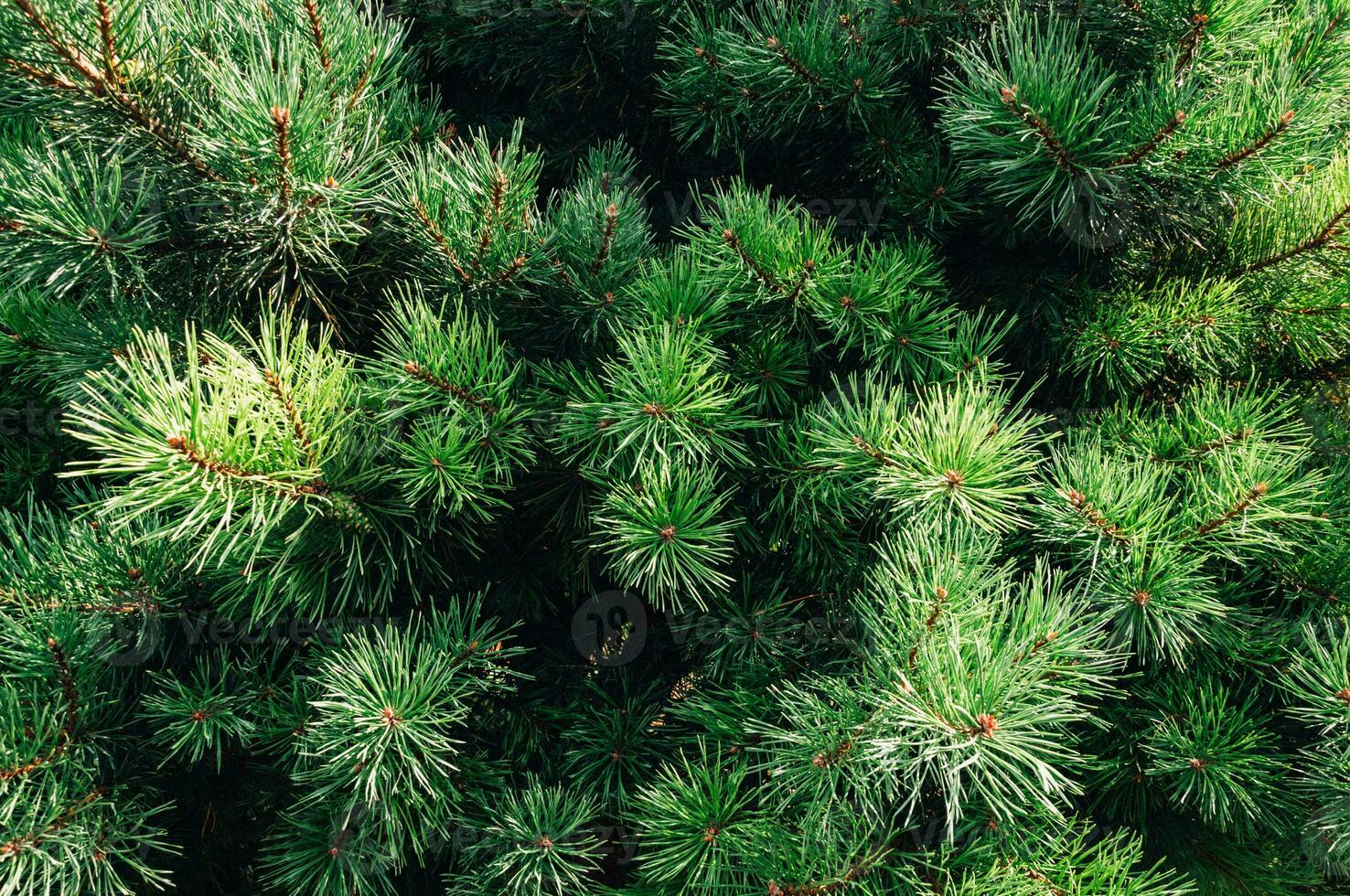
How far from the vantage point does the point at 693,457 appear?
0.81 m

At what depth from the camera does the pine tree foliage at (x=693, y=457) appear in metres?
0.74

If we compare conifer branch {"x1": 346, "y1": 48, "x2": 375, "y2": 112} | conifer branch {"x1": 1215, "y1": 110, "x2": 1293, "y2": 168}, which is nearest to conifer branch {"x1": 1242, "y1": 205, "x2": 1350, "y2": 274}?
conifer branch {"x1": 1215, "y1": 110, "x2": 1293, "y2": 168}

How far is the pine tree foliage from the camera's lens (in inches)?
29.2

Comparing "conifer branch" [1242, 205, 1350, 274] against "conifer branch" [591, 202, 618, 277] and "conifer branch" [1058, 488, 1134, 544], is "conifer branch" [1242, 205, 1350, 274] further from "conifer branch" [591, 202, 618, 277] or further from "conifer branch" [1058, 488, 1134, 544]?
"conifer branch" [591, 202, 618, 277]

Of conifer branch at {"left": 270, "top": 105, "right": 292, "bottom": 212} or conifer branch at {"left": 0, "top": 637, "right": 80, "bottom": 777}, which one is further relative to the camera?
conifer branch at {"left": 0, "top": 637, "right": 80, "bottom": 777}

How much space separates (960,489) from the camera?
0.72 metres

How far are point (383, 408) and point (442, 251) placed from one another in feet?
0.58

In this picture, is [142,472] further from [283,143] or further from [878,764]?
[878,764]

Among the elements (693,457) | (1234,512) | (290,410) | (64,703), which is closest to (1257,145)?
(1234,512)

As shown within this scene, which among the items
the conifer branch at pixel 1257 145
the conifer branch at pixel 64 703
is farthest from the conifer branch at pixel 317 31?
the conifer branch at pixel 1257 145

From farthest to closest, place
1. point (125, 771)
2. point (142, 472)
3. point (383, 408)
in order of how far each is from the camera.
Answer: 1. point (125, 771)
2. point (383, 408)
3. point (142, 472)

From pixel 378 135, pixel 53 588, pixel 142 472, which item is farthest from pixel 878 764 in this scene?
pixel 53 588

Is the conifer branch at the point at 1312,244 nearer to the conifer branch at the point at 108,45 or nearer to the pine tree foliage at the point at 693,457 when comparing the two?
the pine tree foliage at the point at 693,457

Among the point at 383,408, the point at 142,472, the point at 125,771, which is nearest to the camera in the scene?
the point at 142,472
